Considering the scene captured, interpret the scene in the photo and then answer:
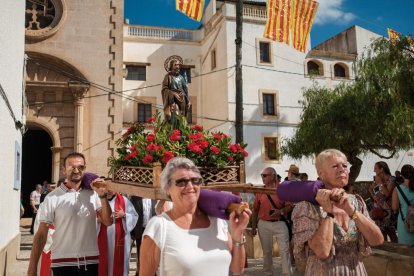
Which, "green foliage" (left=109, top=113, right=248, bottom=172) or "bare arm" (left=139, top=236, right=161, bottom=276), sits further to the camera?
"green foliage" (left=109, top=113, right=248, bottom=172)

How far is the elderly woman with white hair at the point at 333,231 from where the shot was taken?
2.80 metres

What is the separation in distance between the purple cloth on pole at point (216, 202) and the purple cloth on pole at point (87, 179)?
1.93 m

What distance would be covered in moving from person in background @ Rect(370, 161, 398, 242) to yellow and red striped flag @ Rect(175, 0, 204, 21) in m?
7.58

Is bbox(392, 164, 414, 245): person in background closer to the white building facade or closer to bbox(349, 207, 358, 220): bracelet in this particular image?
→ bbox(349, 207, 358, 220): bracelet

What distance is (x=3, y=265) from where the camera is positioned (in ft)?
22.9

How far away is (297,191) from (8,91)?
22.9 ft

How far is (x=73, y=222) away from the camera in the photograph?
4156 millimetres

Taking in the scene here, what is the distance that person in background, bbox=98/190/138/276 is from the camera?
4926 mm

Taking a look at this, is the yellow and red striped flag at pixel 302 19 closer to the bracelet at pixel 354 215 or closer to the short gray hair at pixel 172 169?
the bracelet at pixel 354 215

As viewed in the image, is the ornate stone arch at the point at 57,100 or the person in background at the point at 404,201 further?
the ornate stone arch at the point at 57,100

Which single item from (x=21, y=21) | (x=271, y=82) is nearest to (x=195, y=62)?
(x=271, y=82)

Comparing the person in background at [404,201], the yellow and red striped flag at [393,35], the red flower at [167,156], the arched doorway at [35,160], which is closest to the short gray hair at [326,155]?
→ the red flower at [167,156]

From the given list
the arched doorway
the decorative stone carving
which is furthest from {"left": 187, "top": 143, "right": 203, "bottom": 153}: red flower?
the arched doorway

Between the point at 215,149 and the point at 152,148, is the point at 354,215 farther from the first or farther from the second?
the point at 152,148
